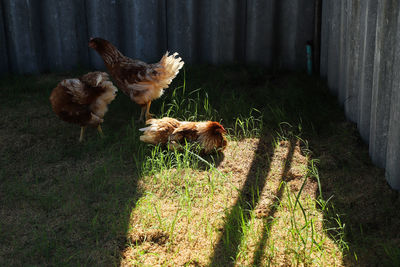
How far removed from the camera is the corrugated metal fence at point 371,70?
11.5 ft

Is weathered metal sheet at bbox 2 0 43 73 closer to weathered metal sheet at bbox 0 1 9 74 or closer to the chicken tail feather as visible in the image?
weathered metal sheet at bbox 0 1 9 74

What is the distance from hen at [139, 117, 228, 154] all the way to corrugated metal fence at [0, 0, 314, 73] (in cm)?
223

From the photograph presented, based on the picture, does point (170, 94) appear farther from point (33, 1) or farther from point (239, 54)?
point (33, 1)

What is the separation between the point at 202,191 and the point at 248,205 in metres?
0.40

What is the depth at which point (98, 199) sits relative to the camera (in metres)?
3.85

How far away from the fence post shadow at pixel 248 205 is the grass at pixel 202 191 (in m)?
0.01

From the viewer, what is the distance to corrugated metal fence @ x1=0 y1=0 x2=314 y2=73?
631 centimetres

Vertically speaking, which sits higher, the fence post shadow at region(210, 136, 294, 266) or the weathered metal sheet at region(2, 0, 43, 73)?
the weathered metal sheet at region(2, 0, 43, 73)

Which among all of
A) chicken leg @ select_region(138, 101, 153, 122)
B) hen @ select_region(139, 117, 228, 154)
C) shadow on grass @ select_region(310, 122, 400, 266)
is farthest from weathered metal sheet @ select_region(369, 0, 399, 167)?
chicken leg @ select_region(138, 101, 153, 122)

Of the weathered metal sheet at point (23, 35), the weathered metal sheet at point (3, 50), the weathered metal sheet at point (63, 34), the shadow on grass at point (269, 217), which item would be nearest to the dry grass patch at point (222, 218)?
the shadow on grass at point (269, 217)

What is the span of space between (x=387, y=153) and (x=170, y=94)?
112 inches

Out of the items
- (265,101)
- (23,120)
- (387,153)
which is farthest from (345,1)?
(23,120)

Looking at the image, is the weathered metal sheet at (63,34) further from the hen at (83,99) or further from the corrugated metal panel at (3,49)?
the hen at (83,99)

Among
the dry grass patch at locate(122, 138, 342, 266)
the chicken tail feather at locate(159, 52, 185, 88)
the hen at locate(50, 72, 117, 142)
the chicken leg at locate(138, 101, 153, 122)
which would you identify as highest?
the chicken tail feather at locate(159, 52, 185, 88)
